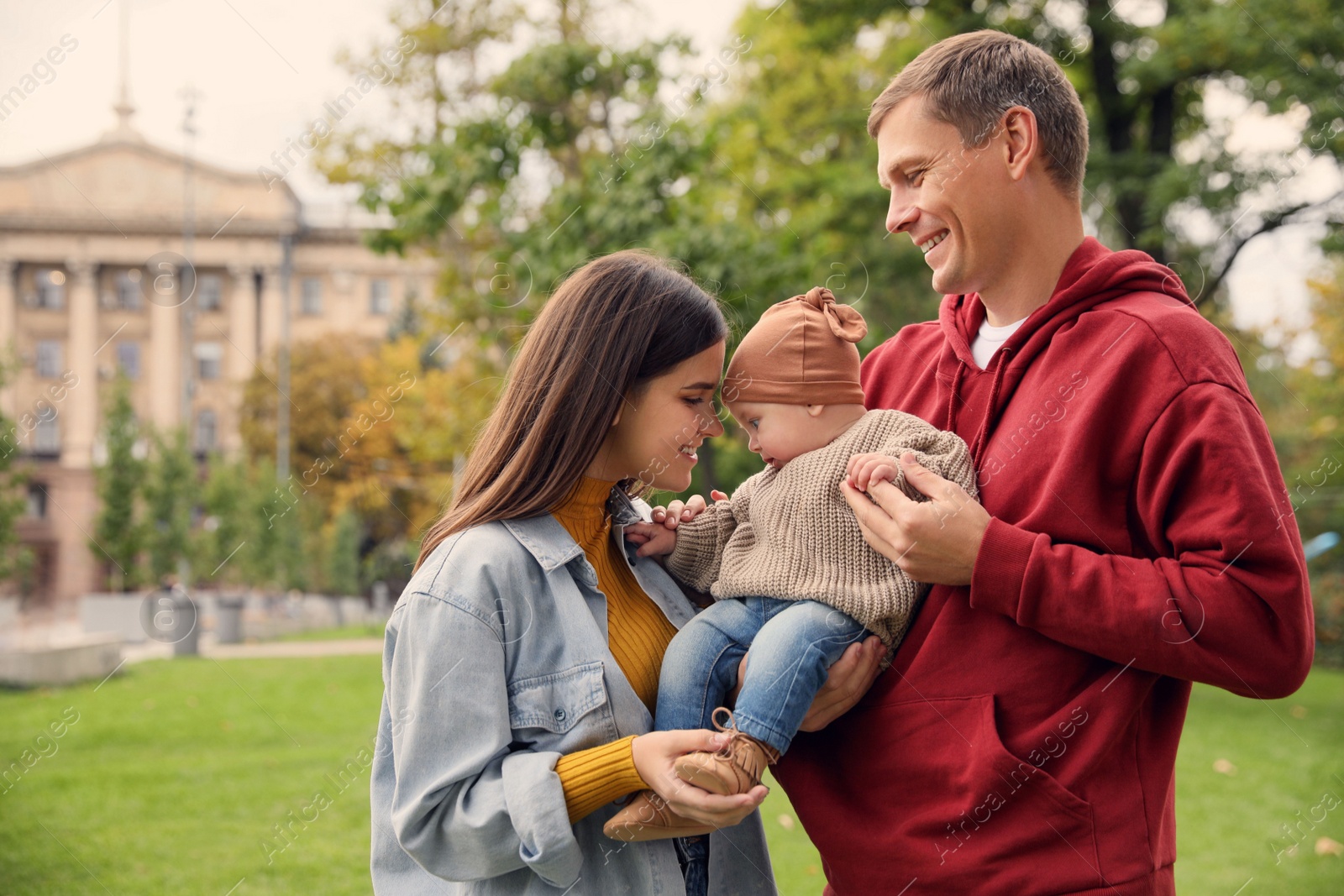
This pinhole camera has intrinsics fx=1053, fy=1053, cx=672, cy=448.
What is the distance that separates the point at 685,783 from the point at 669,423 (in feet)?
2.21

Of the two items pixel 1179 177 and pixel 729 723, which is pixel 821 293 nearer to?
pixel 729 723

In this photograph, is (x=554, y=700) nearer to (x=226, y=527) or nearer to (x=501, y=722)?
(x=501, y=722)

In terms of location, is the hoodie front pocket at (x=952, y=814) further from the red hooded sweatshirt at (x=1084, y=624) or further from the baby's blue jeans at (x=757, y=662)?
the baby's blue jeans at (x=757, y=662)

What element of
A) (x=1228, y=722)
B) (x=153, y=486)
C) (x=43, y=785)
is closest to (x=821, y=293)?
(x=43, y=785)

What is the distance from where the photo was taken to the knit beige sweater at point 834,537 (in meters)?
1.95

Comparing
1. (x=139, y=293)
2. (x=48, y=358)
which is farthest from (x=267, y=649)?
(x=48, y=358)

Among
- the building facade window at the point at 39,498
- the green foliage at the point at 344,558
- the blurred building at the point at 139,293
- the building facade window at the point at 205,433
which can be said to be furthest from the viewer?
the building facade window at the point at 205,433

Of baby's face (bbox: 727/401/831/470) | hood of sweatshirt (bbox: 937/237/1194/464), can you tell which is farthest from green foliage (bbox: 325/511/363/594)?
hood of sweatshirt (bbox: 937/237/1194/464)

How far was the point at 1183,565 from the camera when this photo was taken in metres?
1.70

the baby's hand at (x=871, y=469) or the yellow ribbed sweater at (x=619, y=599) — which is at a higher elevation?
the baby's hand at (x=871, y=469)

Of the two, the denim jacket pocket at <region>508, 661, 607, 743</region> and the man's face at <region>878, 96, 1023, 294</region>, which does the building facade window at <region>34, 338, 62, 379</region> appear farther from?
the man's face at <region>878, 96, 1023, 294</region>

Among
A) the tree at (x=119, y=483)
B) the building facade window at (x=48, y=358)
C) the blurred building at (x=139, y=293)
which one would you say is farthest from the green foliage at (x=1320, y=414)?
the building facade window at (x=48, y=358)

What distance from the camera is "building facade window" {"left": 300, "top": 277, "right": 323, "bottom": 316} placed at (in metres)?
44.8

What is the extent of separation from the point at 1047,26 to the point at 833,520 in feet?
35.6
